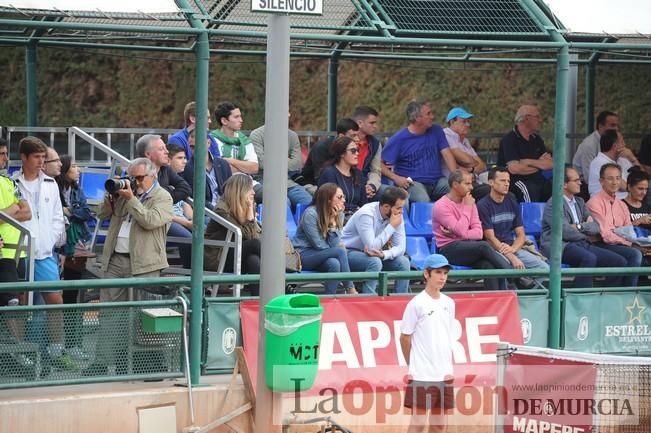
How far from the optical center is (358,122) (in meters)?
15.2

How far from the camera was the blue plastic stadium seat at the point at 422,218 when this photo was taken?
1442cm

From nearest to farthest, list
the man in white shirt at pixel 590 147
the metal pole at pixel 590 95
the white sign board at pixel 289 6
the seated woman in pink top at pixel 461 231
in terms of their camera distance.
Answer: the white sign board at pixel 289 6 → the seated woman in pink top at pixel 461 231 → the man in white shirt at pixel 590 147 → the metal pole at pixel 590 95

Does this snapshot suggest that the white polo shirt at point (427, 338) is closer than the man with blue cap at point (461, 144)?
Yes

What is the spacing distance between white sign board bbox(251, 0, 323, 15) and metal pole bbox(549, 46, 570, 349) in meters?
3.77

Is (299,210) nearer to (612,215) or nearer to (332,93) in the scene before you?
(612,215)

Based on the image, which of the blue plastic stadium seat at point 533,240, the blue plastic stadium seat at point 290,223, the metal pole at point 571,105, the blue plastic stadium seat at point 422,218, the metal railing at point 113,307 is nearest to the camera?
the metal railing at point 113,307

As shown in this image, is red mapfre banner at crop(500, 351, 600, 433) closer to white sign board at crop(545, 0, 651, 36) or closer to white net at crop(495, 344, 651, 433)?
white net at crop(495, 344, 651, 433)

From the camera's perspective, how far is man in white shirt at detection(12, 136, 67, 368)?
37.8 feet

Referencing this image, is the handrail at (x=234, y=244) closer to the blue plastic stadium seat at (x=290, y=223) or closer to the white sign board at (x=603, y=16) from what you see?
the blue plastic stadium seat at (x=290, y=223)

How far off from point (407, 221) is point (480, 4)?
2.82 meters

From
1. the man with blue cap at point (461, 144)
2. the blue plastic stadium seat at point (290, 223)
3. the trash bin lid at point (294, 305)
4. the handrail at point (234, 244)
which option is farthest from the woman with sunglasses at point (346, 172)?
the trash bin lid at point (294, 305)

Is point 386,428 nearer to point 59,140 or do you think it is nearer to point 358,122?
point 358,122

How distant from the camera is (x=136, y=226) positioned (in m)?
11.6

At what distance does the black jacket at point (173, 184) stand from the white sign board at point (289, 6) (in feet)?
11.6
